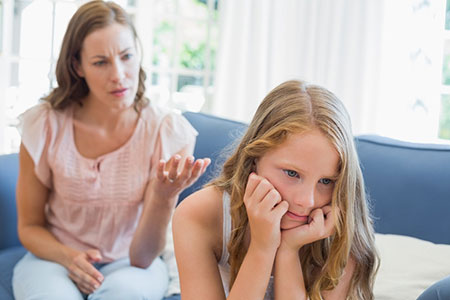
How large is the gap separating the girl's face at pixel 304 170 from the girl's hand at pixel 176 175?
365 millimetres

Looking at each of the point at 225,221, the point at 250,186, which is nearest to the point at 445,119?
the point at 225,221

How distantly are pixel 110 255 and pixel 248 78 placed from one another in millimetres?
1988

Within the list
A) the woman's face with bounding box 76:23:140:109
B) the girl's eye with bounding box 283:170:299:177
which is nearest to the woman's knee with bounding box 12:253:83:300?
the woman's face with bounding box 76:23:140:109

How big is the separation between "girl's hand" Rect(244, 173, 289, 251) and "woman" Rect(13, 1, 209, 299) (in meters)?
0.57

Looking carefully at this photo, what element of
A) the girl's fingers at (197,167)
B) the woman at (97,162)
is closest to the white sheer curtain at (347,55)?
the woman at (97,162)

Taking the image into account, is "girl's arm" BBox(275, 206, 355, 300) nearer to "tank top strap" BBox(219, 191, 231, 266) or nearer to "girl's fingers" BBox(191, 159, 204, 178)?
"tank top strap" BBox(219, 191, 231, 266)

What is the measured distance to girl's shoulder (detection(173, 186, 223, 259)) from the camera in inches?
55.7

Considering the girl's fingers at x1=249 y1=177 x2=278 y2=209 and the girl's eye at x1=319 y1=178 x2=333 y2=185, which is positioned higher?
the girl's eye at x1=319 y1=178 x2=333 y2=185

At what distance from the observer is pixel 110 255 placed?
1.99 metres

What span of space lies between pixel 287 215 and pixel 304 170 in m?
0.14

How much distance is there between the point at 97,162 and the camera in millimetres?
2004

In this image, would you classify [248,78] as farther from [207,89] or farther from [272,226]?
[272,226]

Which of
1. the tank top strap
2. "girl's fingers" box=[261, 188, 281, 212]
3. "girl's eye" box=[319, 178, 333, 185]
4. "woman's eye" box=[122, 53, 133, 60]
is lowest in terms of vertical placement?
the tank top strap

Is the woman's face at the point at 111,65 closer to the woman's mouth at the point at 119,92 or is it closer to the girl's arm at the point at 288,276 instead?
the woman's mouth at the point at 119,92
